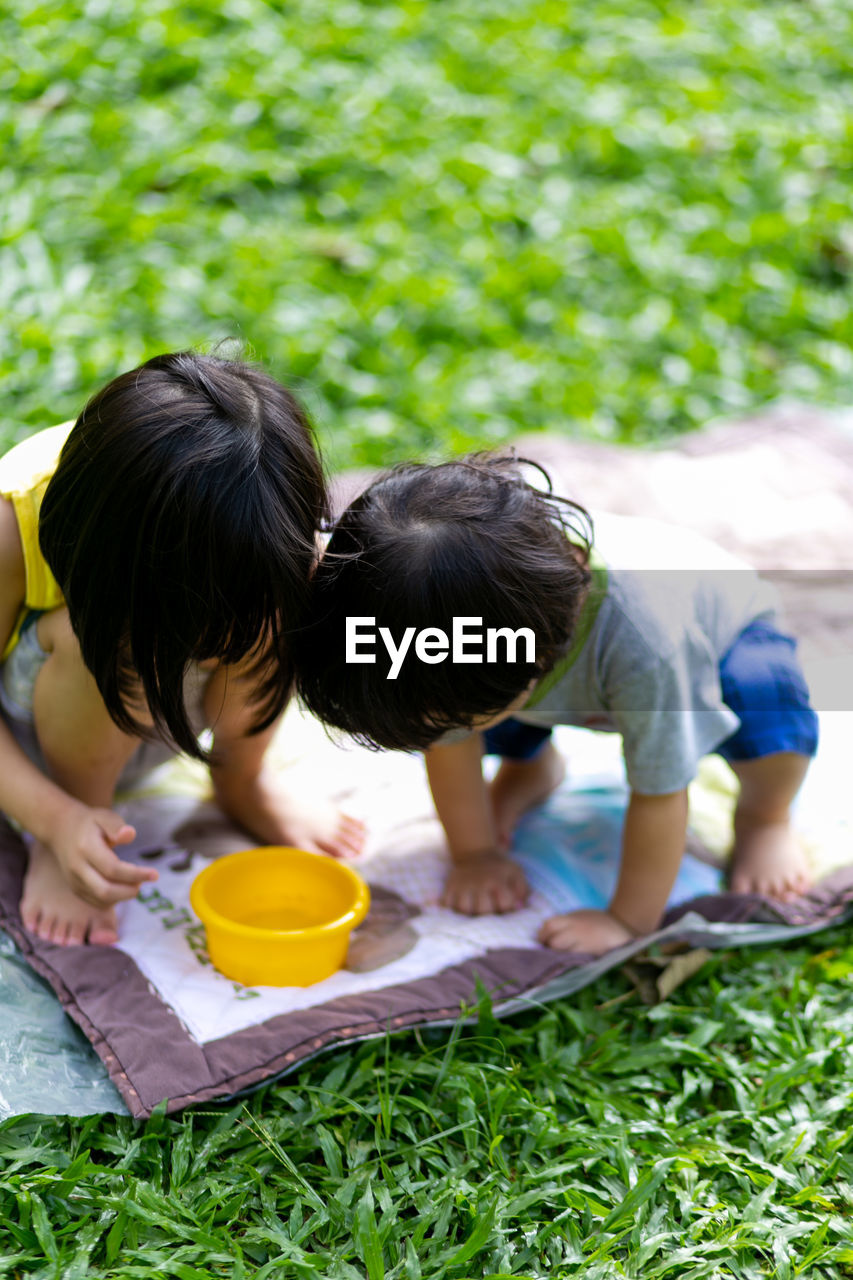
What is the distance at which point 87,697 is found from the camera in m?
1.72

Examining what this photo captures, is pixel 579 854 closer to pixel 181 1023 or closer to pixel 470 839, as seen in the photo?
pixel 470 839

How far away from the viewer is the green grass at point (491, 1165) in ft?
4.68

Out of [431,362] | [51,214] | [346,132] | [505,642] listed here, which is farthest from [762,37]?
[505,642]

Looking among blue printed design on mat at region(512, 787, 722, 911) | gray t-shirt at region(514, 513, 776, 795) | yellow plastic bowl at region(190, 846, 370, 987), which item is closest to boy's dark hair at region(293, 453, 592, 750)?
gray t-shirt at region(514, 513, 776, 795)

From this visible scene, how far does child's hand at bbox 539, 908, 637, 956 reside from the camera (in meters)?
1.90

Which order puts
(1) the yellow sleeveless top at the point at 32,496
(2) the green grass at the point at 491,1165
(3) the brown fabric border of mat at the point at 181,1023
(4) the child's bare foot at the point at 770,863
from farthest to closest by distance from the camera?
(4) the child's bare foot at the point at 770,863 < (1) the yellow sleeveless top at the point at 32,496 < (3) the brown fabric border of mat at the point at 181,1023 < (2) the green grass at the point at 491,1165

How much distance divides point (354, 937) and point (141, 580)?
687mm

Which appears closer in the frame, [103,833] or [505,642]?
[505,642]

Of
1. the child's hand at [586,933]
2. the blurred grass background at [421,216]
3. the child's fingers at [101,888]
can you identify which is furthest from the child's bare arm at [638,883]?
the blurred grass background at [421,216]

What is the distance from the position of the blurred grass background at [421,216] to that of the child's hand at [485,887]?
1.28 m

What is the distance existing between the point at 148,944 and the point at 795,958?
932 mm

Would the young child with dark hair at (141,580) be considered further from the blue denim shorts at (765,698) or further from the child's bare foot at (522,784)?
the blue denim shorts at (765,698)

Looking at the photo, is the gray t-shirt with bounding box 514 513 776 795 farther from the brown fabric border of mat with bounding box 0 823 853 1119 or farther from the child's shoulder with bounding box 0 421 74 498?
the child's shoulder with bounding box 0 421 74 498

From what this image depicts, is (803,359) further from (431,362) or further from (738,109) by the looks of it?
(738,109)
